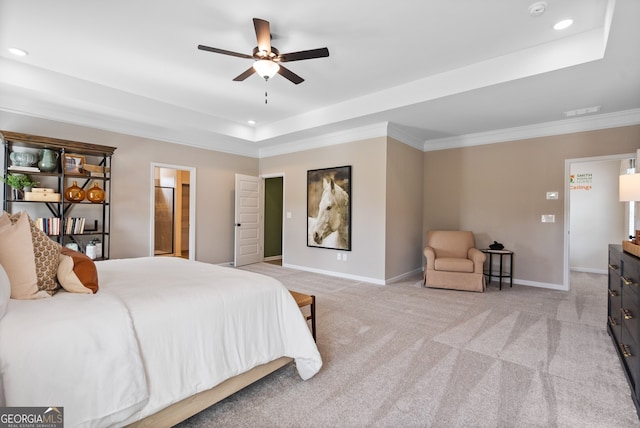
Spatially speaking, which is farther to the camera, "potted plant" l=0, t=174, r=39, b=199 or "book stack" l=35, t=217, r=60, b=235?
"book stack" l=35, t=217, r=60, b=235

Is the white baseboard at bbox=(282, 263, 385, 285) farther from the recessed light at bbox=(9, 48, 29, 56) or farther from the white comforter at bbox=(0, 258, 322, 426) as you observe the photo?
the recessed light at bbox=(9, 48, 29, 56)

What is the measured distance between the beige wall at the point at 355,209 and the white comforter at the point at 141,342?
3.22 m

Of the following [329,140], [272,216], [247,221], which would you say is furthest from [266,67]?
[272,216]

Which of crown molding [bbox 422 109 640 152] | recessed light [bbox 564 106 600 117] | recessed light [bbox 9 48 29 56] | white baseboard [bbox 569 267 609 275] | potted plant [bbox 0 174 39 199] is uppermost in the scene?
recessed light [bbox 9 48 29 56]

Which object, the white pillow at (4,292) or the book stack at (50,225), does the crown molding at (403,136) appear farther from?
the book stack at (50,225)

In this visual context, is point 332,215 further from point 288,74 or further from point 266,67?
point 266,67

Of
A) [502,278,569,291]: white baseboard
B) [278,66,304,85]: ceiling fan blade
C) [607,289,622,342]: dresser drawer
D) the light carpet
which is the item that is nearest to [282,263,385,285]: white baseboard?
the light carpet

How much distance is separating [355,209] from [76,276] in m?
4.18

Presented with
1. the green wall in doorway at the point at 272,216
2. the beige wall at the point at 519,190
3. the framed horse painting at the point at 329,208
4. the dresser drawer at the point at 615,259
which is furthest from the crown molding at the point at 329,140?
the dresser drawer at the point at 615,259

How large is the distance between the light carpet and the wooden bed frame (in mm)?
116

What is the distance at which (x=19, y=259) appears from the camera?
5.00 ft

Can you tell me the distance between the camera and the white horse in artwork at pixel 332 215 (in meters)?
5.45

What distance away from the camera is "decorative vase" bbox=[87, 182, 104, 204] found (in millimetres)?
4339

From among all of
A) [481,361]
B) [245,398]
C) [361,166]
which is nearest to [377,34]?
[361,166]
